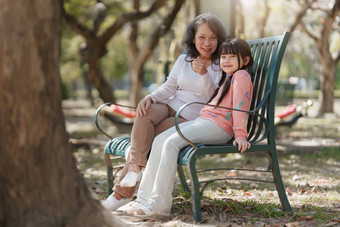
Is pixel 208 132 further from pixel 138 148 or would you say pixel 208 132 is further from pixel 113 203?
pixel 113 203

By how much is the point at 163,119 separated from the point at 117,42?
96.8 feet

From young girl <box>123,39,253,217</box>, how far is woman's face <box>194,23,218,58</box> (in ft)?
0.90

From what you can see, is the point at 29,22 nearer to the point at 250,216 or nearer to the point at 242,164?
the point at 250,216

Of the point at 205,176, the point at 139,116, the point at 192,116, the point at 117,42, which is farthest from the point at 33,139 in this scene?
the point at 117,42

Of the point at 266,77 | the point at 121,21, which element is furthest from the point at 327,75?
the point at 266,77

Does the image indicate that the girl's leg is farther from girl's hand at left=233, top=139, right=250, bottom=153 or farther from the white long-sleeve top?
the white long-sleeve top

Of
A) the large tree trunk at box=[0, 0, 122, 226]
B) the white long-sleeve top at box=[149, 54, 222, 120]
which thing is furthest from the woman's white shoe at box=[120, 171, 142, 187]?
the large tree trunk at box=[0, 0, 122, 226]

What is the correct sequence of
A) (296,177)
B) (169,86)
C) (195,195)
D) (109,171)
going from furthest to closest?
(296,177) < (109,171) < (169,86) < (195,195)

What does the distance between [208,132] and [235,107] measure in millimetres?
267

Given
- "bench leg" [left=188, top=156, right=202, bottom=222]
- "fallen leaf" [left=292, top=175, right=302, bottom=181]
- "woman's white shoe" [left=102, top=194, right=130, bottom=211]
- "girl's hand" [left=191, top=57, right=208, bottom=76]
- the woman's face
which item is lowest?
"fallen leaf" [left=292, top=175, right=302, bottom=181]

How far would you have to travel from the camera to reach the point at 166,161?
403cm

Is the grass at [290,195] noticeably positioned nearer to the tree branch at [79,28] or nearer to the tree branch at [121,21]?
the tree branch at [121,21]

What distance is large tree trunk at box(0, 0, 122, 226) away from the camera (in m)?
2.67

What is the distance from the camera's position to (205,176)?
6664mm
